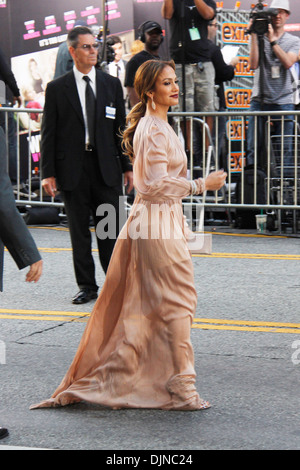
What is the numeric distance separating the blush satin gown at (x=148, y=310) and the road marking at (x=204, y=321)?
196 centimetres

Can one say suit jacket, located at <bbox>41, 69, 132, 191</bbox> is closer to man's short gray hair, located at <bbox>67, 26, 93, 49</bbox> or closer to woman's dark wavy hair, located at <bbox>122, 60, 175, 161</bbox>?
man's short gray hair, located at <bbox>67, 26, 93, 49</bbox>

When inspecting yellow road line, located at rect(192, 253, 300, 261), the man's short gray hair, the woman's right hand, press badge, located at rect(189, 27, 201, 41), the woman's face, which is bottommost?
yellow road line, located at rect(192, 253, 300, 261)

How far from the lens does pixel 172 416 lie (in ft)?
17.2

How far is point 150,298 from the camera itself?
5465mm

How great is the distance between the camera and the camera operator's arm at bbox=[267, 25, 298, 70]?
12.4 meters

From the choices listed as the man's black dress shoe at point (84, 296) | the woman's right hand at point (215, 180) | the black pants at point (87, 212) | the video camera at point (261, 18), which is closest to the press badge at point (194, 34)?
the video camera at point (261, 18)

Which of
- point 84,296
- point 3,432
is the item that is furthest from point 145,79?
point 84,296

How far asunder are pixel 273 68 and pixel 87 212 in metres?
4.93

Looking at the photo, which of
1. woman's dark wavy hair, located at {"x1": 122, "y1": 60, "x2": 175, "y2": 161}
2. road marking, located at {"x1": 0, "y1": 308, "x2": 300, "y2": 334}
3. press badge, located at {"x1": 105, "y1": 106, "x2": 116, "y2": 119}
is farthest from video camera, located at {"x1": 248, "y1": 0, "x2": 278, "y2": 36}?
woman's dark wavy hair, located at {"x1": 122, "y1": 60, "x2": 175, "y2": 161}

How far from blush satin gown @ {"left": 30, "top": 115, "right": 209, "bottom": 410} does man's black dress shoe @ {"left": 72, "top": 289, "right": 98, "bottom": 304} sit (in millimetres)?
2828

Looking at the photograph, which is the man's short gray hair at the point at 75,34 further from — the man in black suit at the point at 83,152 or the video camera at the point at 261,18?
the video camera at the point at 261,18

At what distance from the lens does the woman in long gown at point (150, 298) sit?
17.6 feet
